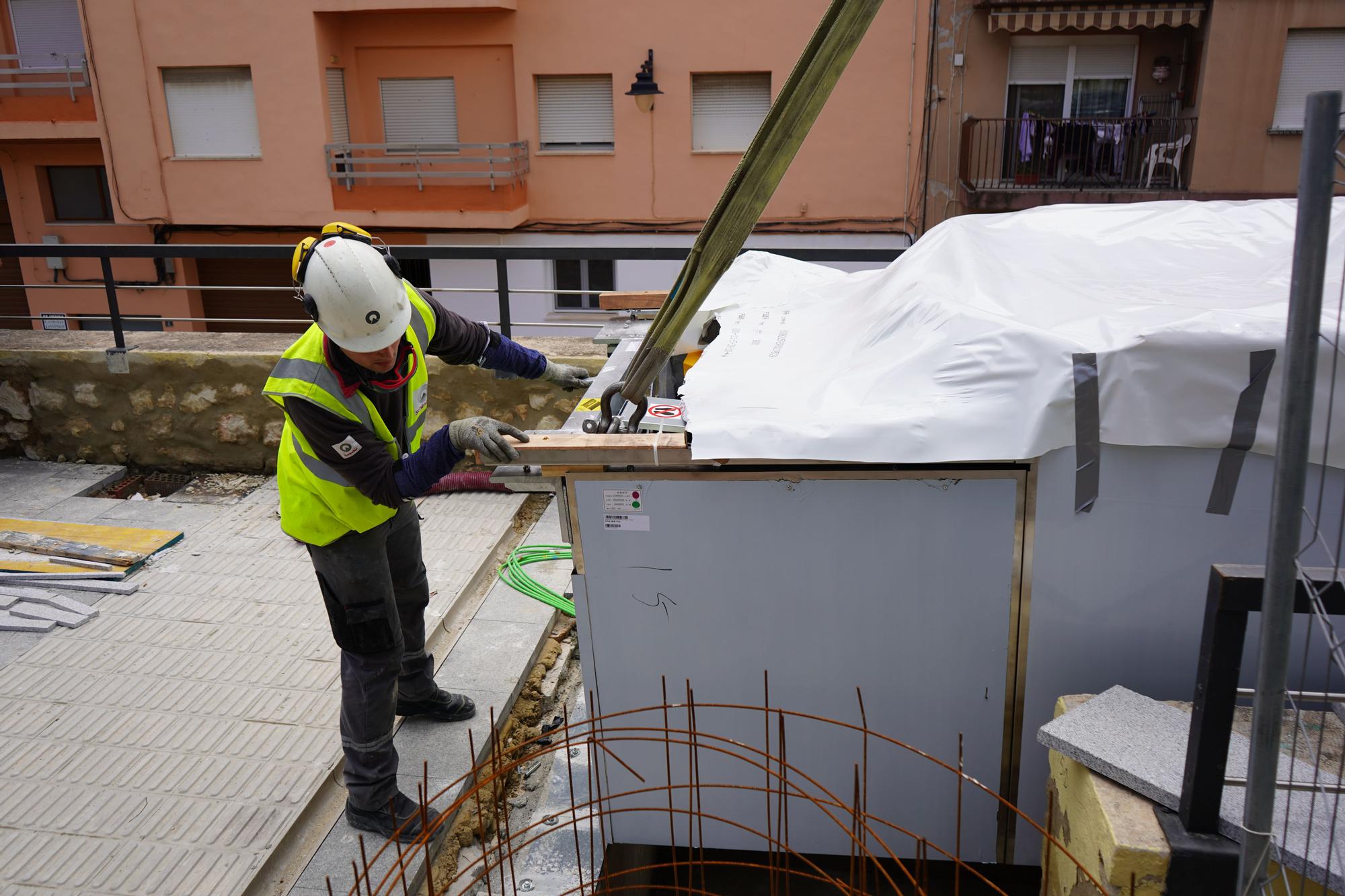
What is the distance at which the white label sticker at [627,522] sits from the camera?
297cm

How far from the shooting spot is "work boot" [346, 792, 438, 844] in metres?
3.43

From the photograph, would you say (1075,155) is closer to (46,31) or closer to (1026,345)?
(1026,345)

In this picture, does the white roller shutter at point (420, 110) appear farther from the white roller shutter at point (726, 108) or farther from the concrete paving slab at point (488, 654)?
the concrete paving slab at point (488, 654)

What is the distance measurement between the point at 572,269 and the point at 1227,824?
1454 cm

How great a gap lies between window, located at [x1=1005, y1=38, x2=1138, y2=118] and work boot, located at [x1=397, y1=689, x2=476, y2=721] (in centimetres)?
1342

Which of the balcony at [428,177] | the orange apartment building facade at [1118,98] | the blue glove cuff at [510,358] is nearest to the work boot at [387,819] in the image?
the blue glove cuff at [510,358]

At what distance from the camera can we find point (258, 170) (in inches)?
591

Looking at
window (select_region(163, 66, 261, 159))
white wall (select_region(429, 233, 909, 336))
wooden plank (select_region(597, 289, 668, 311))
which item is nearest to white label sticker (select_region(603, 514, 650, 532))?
wooden plank (select_region(597, 289, 668, 311))

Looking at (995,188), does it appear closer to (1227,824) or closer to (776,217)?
(776,217)

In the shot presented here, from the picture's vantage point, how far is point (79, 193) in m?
17.1

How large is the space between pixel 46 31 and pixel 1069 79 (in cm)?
1623

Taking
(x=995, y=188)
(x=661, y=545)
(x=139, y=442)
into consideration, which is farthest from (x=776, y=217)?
(x=661, y=545)

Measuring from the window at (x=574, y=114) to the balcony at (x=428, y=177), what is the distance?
0.64m

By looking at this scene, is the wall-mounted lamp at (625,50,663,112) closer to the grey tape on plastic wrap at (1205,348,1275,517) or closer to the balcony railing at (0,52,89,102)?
the balcony railing at (0,52,89,102)
